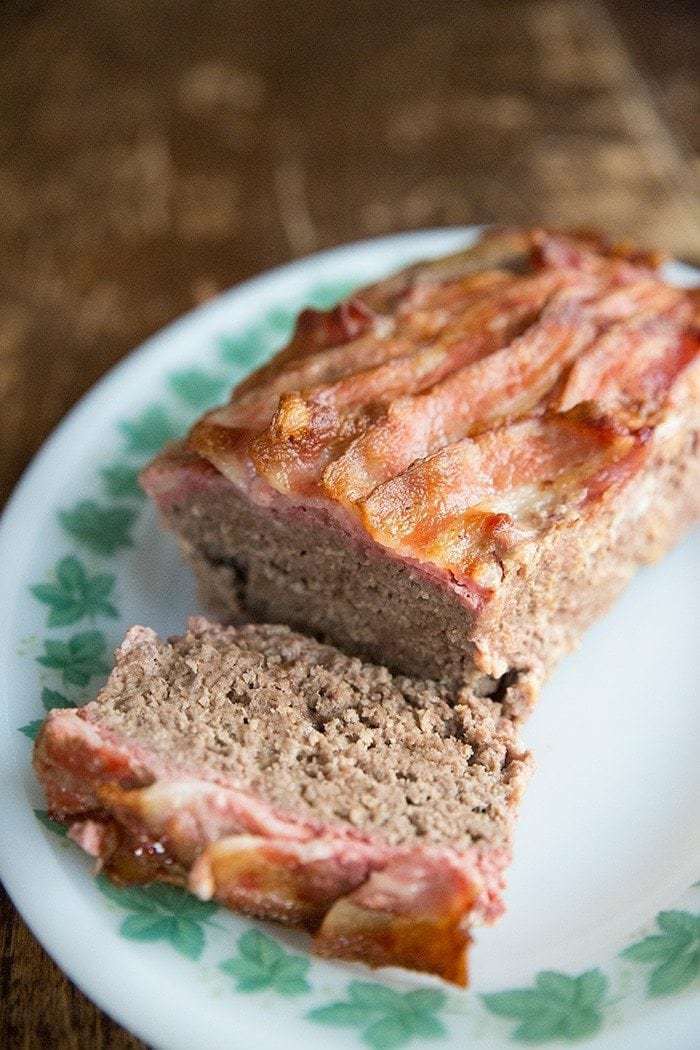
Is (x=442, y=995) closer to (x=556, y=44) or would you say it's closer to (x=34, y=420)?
(x=34, y=420)

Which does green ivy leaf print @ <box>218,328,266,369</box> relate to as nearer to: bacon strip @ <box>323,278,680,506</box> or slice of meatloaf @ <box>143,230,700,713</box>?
slice of meatloaf @ <box>143,230,700,713</box>

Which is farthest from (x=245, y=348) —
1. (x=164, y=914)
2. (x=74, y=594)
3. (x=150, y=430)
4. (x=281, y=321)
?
(x=164, y=914)

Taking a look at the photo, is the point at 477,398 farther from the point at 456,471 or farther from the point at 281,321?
the point at 281,321

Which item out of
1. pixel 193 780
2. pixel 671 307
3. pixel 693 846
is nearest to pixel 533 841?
pixel 693 846

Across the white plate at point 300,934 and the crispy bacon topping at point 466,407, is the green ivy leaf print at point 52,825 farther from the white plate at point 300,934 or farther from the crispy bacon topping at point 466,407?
the crispy bacon topping at point 466,407

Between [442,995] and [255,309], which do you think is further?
[255,309]
